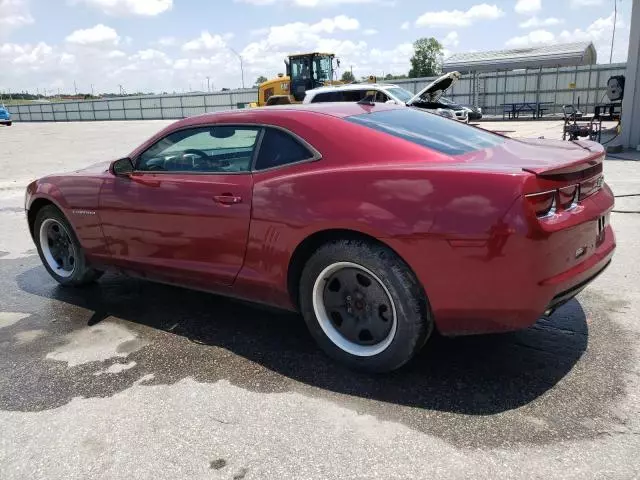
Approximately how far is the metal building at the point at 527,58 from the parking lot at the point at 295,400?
24.5 m

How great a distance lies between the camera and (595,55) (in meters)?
27.5

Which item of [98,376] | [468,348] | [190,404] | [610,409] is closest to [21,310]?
[98,376]

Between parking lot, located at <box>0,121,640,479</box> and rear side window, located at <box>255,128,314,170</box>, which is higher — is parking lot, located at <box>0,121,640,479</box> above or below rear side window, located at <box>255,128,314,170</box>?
below

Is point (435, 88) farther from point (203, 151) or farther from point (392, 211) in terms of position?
point (392, 211)

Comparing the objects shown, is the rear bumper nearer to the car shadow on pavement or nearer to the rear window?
the car shadow on pavement

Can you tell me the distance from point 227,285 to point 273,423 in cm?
113

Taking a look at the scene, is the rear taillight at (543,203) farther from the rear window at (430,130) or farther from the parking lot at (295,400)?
the parking lot at (295,400)

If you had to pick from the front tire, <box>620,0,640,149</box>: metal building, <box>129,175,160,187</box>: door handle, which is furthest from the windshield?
the front tire

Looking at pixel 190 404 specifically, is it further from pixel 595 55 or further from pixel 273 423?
pixel 595 55

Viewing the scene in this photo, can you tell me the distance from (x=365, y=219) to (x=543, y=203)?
33.9 inches

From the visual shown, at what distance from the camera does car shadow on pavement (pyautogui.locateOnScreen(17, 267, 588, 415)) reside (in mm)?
2887

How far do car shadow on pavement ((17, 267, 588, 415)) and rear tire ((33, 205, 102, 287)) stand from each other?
40cm

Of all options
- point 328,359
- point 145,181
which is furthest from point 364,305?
point 145,181

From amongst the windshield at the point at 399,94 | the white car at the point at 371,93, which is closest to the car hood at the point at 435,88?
the white car at the point at 371,93
